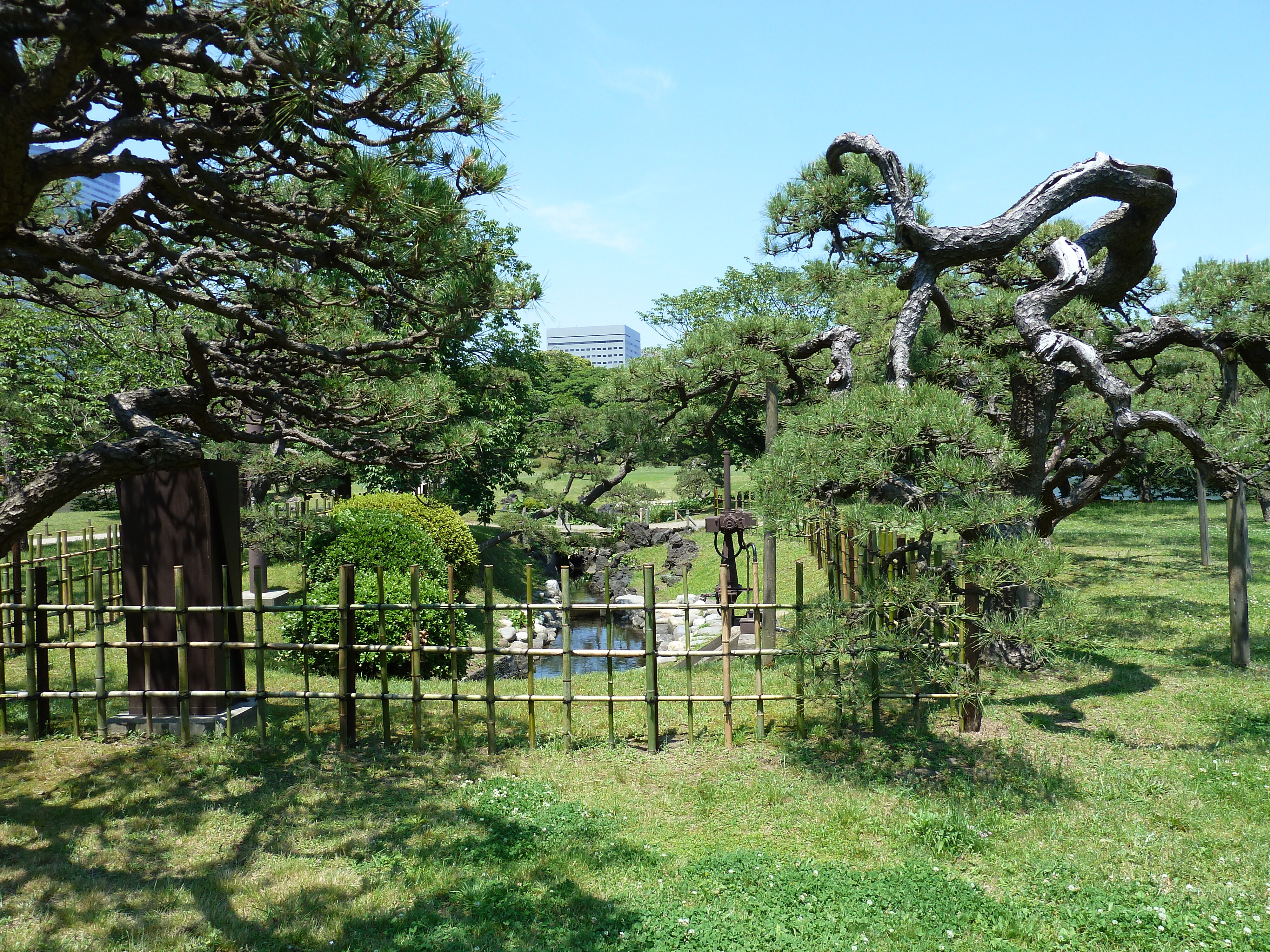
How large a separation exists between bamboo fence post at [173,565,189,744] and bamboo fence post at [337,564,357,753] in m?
1.14

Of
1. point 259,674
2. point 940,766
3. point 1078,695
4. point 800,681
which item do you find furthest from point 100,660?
point 1078,695

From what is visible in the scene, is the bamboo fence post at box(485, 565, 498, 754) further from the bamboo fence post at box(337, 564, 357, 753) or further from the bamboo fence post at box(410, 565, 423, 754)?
the bamboo fence post at box(337, 564, 357, 753)

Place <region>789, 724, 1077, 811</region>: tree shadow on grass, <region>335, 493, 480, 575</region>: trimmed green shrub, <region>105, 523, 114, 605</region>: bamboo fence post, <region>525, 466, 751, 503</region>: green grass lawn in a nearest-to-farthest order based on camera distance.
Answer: <region>789, 724, 1077, 811</region>: tree shadow on grass
<region>105, 523, 114, 605</region>: bamboo fence post
<region>335, 493, 480, 575</region>: trimmed green shrub
<region>525, 466, 751, 503</region>: green grass lawn

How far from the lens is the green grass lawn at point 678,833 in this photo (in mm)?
3562

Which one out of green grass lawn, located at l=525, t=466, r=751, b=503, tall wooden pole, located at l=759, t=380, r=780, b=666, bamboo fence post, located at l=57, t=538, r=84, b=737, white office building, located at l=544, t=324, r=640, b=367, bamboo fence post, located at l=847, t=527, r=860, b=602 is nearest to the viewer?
bamboo fence post, located at l=847, t=527, r=860, b=602

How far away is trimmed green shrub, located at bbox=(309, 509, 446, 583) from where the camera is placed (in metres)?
9.16

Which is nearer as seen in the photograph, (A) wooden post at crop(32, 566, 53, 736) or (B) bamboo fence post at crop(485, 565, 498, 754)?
(B) bamboo fence post at crop(485, 565, 498, 754)

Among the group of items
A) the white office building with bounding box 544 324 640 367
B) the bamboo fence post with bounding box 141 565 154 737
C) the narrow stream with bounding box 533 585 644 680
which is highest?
the white office building with bounding box 544 324 640 367

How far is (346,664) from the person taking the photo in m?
5.78

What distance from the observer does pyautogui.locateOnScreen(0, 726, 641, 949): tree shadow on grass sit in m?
3.58

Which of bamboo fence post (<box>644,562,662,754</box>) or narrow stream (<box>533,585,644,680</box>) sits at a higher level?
bamboo fence post (<box>644,562,662,754</box>)

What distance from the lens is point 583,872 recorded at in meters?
4.05

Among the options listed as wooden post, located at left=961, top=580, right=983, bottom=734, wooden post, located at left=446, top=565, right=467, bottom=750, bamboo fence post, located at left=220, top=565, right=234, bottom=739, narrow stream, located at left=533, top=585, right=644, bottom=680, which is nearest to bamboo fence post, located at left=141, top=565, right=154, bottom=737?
bamboo fence post, located at left=220, top=565, right=234, bottom=739

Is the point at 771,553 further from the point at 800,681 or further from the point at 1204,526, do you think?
the point at 1204,526
